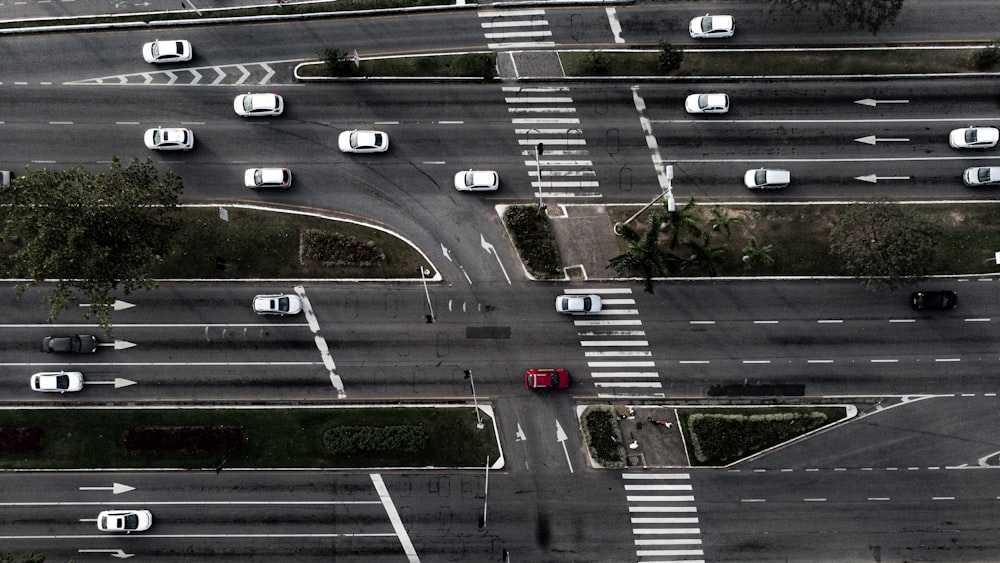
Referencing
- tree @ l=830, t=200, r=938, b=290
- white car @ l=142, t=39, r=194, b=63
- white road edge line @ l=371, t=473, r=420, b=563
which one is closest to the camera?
tree @ l=830, t=200, r=938, b=290

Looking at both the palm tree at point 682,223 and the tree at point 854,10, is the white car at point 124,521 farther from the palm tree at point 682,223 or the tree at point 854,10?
the tree at point 854,10

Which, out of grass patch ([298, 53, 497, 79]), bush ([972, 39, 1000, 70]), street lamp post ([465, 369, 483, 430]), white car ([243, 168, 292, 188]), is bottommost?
street lamp post ([465, 369, 483, 430])

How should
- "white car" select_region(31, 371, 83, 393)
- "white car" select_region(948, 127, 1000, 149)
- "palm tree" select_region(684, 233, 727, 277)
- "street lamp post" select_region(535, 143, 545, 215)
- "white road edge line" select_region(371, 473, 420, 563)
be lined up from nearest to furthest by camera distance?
1. "palm tree" select_region(684, 233, 727, 277)
2. "white car" select_region(948, 127, 1000, 149)
3. "white car" select_region(31, 371, 83, 393)
4. "white road edge line" select_region(371, 473, 420, 563)
5. "street lamp post" select_region(535, 143, 545, 215)

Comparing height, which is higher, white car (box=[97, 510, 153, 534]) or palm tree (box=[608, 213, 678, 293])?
palm tree (box=[608, 213, 678, 293])

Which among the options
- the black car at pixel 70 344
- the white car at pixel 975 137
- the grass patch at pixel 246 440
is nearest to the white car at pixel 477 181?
the grass patch at pixel 246 440

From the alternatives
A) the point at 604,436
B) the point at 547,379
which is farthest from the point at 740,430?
the point at 547,379

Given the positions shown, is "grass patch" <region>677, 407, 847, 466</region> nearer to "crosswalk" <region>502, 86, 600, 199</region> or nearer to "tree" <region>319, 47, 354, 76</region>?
"crosswalk" <region>502, 86, 600, 199</region>

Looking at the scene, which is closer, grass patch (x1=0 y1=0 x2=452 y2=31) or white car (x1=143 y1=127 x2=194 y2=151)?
white car (x1=143 y1=127 x2=194 y2=151)

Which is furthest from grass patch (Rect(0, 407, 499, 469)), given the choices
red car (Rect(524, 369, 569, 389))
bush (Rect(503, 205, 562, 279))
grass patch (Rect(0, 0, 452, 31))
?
grass patch (Rect(0, 0, 452, 31))
